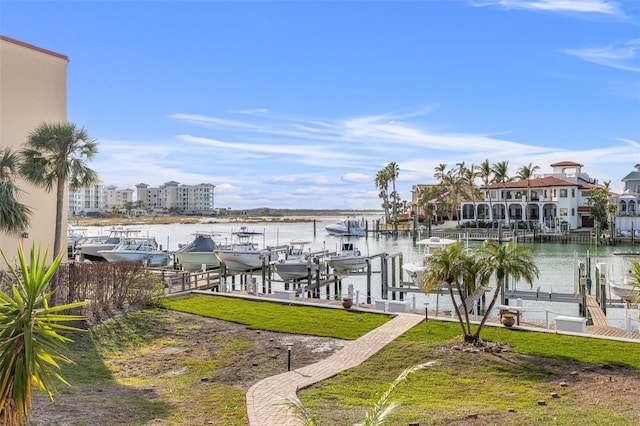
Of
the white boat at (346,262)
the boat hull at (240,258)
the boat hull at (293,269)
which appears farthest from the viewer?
the boat hull at (240,258)

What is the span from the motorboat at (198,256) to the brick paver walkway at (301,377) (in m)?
27.5

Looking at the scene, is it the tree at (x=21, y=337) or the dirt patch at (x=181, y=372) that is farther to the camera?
the dirt patch at (x=181, y=372)

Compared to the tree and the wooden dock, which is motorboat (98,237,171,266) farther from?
the tree

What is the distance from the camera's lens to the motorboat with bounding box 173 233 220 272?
1794 inches

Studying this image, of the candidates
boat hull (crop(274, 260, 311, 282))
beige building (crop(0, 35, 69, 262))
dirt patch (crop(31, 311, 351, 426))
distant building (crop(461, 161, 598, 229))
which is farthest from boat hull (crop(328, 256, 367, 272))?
distant building (crop(461, 161, 598, 229))

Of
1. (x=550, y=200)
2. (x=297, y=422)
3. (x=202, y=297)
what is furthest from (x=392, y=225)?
(x=297, y=422)

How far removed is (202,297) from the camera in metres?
27.5

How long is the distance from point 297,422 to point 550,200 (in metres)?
89.7

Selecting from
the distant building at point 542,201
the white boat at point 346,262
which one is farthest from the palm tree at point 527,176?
the white boat at point 346,262

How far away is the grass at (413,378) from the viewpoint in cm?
1100

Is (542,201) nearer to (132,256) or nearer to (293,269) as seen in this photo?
(293,269)

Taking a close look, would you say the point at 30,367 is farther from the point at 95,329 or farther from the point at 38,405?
the point at 95,329

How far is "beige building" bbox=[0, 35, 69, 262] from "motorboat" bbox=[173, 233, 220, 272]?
48.7 ft

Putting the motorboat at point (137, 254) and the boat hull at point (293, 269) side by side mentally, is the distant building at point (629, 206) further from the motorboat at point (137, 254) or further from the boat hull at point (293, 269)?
the motorboat at point (137, 254)
